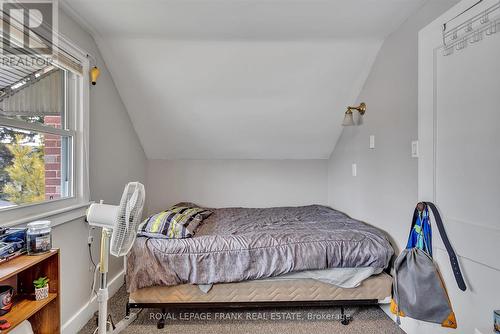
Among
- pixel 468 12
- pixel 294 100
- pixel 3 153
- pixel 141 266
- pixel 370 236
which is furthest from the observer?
pixel 294 100

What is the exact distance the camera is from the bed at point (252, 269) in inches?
70.9

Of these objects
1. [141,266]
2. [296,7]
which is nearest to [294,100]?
[296,7]

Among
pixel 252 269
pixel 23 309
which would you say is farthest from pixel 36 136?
pixel 252 269

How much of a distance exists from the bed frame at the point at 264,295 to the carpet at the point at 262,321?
9 centimetres

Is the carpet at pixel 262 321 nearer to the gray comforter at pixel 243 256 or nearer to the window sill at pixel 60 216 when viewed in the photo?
the gray comforter at pixel 243 256

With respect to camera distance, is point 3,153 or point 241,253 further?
point 241,253

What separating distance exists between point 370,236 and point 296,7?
1731 mm

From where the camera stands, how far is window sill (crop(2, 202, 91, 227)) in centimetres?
136

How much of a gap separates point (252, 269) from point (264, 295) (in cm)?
23

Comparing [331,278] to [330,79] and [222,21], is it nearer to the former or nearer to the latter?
[330,79]

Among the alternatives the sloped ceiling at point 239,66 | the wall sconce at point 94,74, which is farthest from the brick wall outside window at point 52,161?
the sloped ceiling at point 239,66

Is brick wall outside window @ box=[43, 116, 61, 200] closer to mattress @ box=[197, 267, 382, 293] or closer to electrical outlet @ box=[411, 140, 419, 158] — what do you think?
mattress @ box=[197, 267, 382, 293]

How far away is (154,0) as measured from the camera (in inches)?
64.0

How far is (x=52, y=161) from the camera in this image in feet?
5.61
